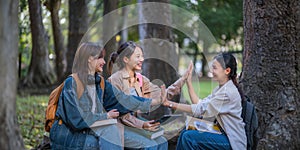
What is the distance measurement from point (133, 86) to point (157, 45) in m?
4.17

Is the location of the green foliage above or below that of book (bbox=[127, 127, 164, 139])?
below

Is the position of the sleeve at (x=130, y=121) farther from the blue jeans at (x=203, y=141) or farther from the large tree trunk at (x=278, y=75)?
the large tree trunk at (x=278, y=75)

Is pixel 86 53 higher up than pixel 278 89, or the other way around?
pixel 86 53

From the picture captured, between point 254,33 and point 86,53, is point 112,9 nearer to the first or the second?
point 254,33

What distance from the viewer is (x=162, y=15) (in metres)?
8.93

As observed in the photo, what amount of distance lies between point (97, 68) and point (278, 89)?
216cm

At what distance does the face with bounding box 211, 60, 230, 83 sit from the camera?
450cm

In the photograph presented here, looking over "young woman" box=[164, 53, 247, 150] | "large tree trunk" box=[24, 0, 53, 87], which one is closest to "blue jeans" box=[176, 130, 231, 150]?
"young woman" box=[164, 53, 247, 150]

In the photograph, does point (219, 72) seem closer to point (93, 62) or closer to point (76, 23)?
point (93, 62)

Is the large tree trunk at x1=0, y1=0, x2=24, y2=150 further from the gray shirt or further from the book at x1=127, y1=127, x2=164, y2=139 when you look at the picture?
the gray shirt

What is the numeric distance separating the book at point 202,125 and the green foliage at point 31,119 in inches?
114

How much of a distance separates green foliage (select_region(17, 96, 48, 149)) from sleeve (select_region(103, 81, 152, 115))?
2493 mm

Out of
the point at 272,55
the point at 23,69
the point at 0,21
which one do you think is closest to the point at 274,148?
the point at 272,55

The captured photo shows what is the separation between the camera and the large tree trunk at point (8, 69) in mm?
3162
